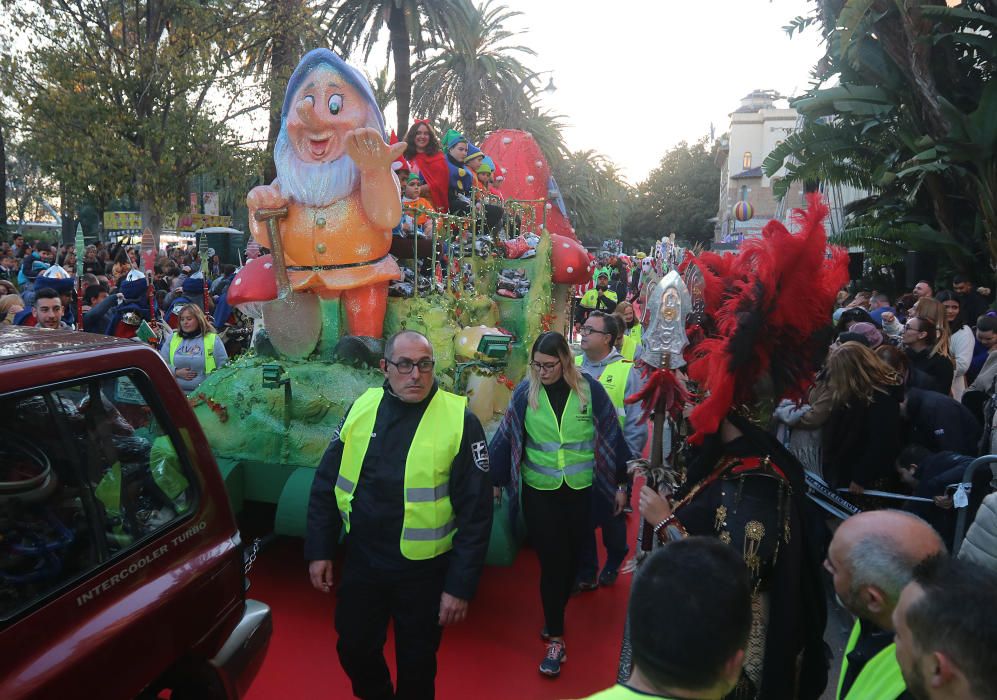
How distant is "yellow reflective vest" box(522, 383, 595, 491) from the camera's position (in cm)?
366

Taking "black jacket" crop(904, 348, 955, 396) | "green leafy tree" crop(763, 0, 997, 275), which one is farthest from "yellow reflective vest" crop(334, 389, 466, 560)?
"green leafy tree" crop(763, 0, 997, 275)

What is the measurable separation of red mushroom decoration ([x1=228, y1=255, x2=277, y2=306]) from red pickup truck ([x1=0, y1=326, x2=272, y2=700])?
2.68m

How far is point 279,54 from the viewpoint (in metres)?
15.9

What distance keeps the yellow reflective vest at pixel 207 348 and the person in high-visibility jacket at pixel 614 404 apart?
2867mm

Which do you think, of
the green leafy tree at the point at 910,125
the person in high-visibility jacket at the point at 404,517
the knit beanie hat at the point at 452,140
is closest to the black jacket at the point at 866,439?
the person in high-visibility jacket at the point at 404,517

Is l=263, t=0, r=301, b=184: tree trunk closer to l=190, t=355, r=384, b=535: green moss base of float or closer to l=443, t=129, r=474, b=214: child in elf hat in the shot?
l=443, t=129, r=474, b=214: child in elf hat

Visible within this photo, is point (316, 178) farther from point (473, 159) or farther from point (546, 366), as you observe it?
point (473, 159)

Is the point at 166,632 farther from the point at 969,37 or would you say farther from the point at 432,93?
the point at 432,93

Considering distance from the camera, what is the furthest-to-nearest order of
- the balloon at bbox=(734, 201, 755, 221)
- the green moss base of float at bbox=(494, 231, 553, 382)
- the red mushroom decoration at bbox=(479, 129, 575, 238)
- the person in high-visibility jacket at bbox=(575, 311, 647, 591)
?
the balloon at bbox=(734, 201, 755, 221) < the red mushroom decoration at bbox=(479, 129, 575, 238) < the green moss base of float at bbox=(494, 231, 553, 382) < the person in high-visibility jacket at bbox=(575, 311, 647, 591)

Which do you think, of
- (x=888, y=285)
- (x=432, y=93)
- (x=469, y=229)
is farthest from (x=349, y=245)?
(x=432, y=93)

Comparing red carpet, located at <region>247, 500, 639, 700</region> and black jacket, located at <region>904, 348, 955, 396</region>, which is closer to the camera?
red carpet, located at <region>247, 500, 639, 700</region>

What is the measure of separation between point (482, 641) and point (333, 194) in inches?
122

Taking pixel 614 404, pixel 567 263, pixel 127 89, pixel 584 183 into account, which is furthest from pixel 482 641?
pixel 584 183

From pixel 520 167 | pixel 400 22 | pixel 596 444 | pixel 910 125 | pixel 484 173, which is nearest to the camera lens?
pixel 596 444
